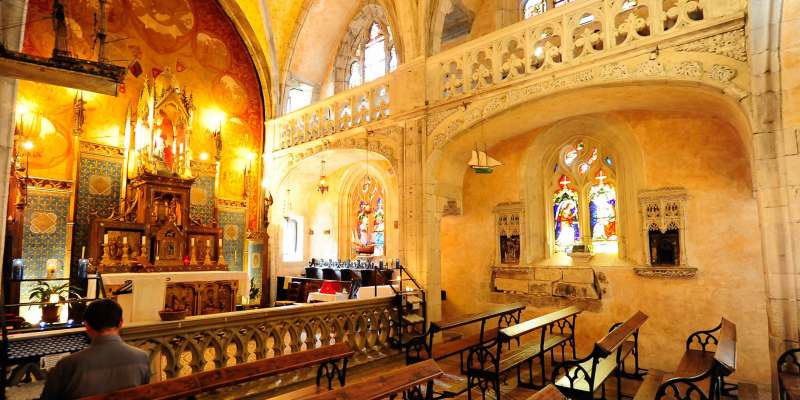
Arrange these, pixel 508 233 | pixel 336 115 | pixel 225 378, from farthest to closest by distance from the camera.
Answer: pixel 336 115 → pixel 508 233 → pixel 225 378

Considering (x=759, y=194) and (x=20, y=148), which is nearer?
(x=759, y=194)

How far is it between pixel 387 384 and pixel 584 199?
22.0 ft

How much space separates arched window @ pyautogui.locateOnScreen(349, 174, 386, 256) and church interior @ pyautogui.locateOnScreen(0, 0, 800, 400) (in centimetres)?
12

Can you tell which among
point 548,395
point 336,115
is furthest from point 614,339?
point 336,115

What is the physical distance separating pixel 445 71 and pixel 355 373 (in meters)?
5.35

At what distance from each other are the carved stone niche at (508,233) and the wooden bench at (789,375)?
4702 mm

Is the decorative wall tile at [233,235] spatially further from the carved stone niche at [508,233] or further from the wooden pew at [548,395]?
the wooden pew at [548,395]

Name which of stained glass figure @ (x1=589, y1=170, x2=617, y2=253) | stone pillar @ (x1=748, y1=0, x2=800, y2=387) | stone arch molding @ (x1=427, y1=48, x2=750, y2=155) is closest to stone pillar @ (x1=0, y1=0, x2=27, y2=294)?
stone arch molding @ (x1=427, y1=48, x2=750, y2=155)

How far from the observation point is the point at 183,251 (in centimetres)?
996

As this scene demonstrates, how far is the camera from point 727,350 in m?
3.71

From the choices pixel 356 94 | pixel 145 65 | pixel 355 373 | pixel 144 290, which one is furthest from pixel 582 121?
pixel 145 65

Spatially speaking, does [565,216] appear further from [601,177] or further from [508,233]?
[508,233]

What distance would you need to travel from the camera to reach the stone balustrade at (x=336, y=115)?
946cm

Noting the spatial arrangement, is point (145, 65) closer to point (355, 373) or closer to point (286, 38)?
point (286, 38)
